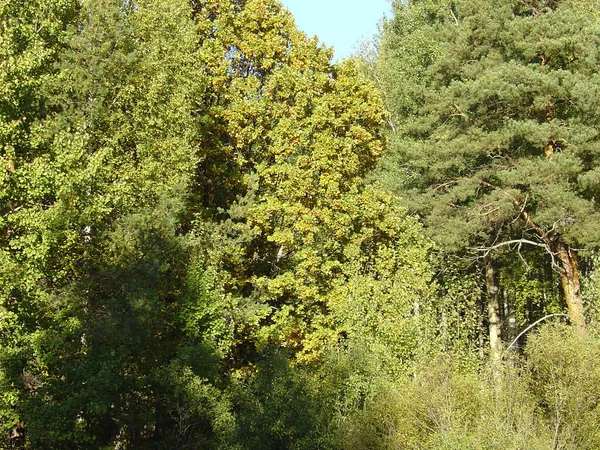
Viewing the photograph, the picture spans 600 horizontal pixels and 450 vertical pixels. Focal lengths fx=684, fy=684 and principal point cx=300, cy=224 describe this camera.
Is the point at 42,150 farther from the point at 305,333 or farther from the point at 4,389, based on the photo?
the point at 305,333

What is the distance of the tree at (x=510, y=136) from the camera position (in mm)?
21891

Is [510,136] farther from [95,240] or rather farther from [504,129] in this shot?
[95,240]

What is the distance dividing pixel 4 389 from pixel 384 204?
13174 mm

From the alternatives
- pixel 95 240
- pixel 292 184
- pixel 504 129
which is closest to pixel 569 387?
pixel 504 129

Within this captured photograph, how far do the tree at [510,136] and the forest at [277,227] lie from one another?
0.10m

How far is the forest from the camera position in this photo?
1584cm

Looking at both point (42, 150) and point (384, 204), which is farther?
point (384, 204)

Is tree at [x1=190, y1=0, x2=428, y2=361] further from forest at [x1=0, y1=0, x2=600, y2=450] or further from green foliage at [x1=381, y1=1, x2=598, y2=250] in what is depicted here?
green foliage at [x1=381, y1=1, x2=598, y2=250]

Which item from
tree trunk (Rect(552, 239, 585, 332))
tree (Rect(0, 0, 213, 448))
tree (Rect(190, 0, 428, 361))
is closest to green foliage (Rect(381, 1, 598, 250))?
tree trunk (Rect(552, 239, 585, 332))

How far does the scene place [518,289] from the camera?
30703mm

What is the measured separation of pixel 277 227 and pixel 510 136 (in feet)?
27.4

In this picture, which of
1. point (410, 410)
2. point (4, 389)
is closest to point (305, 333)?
point (410, 410)

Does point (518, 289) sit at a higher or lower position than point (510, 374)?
higher

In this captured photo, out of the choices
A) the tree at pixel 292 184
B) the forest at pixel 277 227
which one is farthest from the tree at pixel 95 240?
the tree at pixel 292 184
